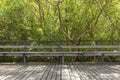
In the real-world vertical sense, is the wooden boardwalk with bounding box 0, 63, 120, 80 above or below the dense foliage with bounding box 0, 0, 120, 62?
below

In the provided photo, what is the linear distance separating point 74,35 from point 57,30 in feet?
2.92

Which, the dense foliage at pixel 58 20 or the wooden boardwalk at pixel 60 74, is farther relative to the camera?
the dense foliage at pixel 58 20

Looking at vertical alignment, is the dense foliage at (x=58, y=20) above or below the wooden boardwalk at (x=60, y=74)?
above

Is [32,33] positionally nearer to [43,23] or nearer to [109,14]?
[43,23]

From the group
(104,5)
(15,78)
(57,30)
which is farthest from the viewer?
(57,30)

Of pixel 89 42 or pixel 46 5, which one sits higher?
pixel 46 5

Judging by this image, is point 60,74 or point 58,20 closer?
point 60,74

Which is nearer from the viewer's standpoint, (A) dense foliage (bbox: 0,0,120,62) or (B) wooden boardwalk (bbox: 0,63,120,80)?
(B) wooden boardwalk (bbox: 0,63,120,80)

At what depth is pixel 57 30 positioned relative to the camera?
33.4 ft

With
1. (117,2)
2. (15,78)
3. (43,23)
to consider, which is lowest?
(15,78)

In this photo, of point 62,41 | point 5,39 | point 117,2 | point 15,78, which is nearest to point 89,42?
point 62,41

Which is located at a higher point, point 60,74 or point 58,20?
point 58,20

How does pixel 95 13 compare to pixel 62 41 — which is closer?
pixel 62 41

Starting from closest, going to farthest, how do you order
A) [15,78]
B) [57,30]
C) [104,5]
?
[15,78] < [104,5] < [57,30]
